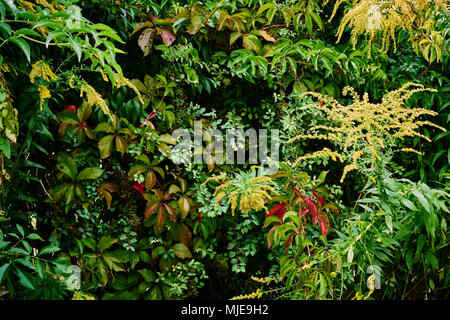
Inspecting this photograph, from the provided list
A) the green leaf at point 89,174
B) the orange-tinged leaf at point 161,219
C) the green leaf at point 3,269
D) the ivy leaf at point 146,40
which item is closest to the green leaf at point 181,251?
the orange-tinged leaf at point 161,219

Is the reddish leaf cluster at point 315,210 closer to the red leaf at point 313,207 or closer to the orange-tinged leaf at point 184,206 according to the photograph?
the red leaf at point 313,207

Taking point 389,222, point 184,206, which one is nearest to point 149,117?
point 184,206

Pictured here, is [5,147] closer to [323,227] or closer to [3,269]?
[3,269]

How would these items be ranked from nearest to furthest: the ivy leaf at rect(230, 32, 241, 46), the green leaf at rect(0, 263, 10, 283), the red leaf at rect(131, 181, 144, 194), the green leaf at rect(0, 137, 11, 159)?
the green leaf at rect(0, 263, 10, 283) → the green leaf at rect(0, 137, 11, 159) → the red leaf at rect(131, 181, 144, 194) → the ivy leaf at rect(230, 32, 241, 46)

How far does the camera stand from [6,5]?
118 centimetres

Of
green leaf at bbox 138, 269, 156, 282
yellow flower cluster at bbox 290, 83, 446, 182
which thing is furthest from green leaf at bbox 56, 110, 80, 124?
yellow flower cluster at bbox 290, 83, 446, 182

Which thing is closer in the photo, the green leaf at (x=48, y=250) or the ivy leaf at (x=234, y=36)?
the green leaf at (x=48, y=250)

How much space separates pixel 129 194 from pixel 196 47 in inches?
36.7

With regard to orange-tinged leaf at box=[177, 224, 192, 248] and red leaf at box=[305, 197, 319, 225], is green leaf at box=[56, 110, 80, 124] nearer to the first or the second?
orange-tinged leaf at box=[177, 224, 192, 248]

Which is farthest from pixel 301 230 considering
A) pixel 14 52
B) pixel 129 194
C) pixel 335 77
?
pixel 14 52

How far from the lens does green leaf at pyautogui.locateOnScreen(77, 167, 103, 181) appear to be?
160 centimetres

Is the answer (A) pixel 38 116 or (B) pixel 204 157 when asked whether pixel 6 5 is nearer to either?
(A) pixel 38 116

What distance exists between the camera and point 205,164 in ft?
6.14

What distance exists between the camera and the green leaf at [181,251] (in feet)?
5.68
